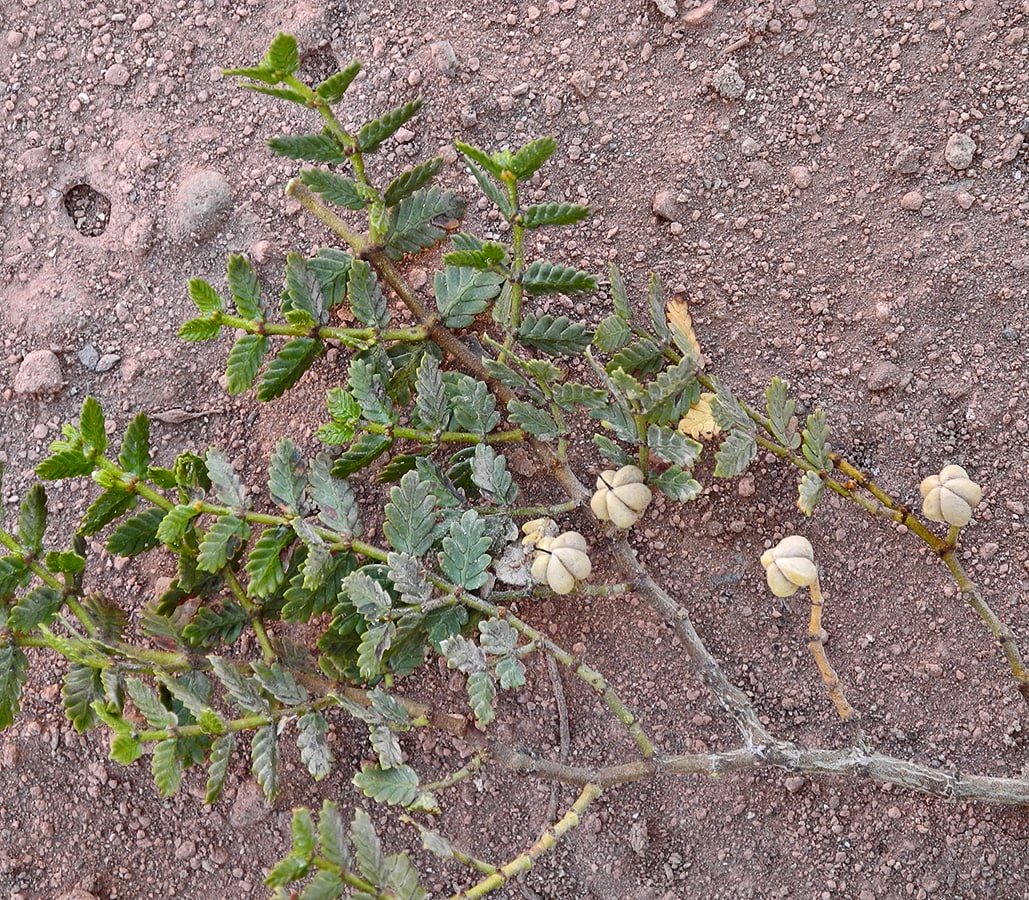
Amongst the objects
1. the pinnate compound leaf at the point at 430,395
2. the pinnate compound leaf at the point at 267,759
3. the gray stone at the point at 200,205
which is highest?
the gray stone at the point at 200,205

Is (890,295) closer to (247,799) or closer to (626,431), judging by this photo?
(626,431)

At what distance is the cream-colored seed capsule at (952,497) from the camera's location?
79.7 inches

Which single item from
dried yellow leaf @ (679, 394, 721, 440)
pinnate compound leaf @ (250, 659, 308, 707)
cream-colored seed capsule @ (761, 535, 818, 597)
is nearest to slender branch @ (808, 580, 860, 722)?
cream-colored seed capsule @ (761, 535, 818, 597)

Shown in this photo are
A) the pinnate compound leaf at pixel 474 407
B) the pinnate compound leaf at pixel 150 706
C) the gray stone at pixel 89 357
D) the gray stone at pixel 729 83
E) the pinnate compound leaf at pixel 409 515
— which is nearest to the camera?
the pinnate compound leaf at pixel 150 706

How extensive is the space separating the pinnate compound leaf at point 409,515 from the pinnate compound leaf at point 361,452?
0.38ft

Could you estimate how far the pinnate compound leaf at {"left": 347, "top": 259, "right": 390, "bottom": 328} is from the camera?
7.08ft

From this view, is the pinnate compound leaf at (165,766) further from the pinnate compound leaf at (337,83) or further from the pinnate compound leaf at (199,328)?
the pinnate compound leaf at (337,83)

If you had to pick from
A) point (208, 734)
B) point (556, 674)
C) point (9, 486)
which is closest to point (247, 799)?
point (208, 734)

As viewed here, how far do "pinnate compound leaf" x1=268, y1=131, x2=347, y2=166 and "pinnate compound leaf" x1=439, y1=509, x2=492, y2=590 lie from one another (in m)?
0.72

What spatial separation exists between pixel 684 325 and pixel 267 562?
100cm

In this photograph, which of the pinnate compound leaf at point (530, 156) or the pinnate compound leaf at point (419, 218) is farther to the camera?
the pinnate compound leaf at point (419, 218)

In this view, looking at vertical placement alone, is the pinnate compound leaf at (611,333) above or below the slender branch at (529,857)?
above

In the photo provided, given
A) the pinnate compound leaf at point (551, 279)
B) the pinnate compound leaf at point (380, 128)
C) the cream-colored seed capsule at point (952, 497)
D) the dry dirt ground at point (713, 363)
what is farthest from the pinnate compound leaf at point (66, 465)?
the cream-colored seed capsule at point (952, 497)

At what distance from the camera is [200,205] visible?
255cm
